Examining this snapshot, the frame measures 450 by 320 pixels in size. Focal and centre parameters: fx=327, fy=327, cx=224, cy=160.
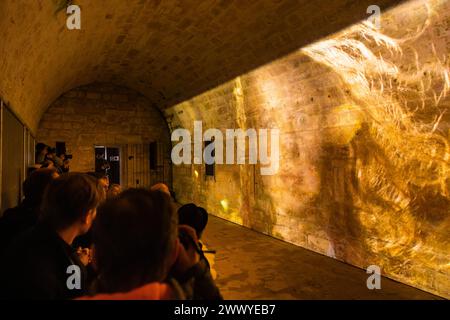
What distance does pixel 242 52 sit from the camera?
6496 mm

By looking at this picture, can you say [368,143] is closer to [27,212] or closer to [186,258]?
[186,258]

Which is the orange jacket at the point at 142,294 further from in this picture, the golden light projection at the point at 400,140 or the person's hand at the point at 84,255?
the golden light projection at the point at 400,140

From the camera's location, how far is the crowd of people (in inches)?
41.8

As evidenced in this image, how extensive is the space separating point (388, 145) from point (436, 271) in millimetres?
1638

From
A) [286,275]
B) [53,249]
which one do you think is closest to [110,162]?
[286,275]

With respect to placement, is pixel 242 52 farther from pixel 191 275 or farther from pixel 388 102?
pixel 191 275

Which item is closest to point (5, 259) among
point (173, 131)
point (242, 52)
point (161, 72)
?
point (242, 52)

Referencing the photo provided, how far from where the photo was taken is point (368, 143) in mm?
4730

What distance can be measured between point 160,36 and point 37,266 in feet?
20.2

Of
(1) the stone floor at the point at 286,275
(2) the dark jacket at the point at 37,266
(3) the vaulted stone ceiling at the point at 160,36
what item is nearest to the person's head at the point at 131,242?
(2) the dark jacket at the point at 37,266

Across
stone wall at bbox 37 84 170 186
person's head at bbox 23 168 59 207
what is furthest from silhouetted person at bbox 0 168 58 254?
stone wall at bbox 37 84 170 186

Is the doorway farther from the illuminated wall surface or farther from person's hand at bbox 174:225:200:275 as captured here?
person's hand at bbox 174:225:200:275

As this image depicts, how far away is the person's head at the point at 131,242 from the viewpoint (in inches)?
41.6

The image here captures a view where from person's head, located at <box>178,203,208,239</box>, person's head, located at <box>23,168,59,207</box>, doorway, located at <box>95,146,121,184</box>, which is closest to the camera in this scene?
person's head, located at <box>178,203,208,239</box>
